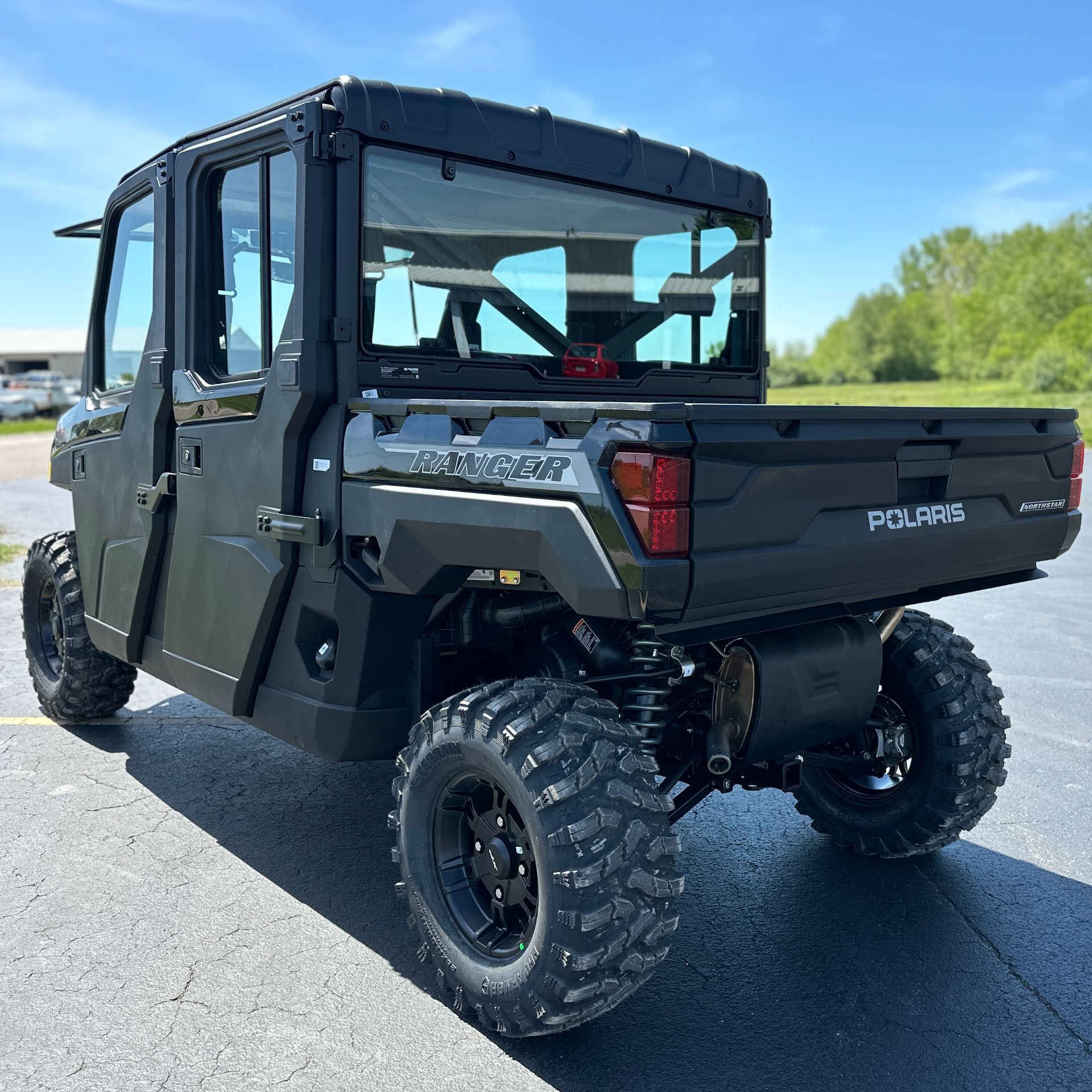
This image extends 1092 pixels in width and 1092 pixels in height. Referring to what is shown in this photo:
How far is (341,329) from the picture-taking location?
11.3 feet

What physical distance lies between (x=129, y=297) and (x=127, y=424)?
591 millimetres

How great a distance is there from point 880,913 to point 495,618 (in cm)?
168

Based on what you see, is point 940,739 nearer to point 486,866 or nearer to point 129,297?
point 486,866

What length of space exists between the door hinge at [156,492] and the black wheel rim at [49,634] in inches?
56.0

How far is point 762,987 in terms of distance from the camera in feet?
10.8

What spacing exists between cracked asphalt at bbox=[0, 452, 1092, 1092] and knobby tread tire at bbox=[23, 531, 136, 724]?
33cm

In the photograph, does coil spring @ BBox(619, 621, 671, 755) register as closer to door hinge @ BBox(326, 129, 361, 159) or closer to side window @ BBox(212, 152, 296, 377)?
side window @ BBox(212, 152, 296, 377)

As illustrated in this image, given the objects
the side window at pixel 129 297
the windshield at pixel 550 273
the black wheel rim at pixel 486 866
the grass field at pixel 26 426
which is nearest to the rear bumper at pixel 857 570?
the black wheel rim at pixel 486 866

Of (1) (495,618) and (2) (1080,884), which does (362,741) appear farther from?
(2) (1080,884)

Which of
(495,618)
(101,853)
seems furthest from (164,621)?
(495,618)

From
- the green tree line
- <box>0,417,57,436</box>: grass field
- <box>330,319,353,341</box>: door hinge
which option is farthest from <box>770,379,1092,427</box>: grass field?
<box>330,319,353,341</box>: door hinge

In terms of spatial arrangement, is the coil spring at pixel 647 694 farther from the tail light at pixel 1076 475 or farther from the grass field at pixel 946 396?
the grass field at pixel 946 396

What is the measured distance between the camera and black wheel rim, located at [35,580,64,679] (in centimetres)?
558

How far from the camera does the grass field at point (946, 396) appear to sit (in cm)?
4228
